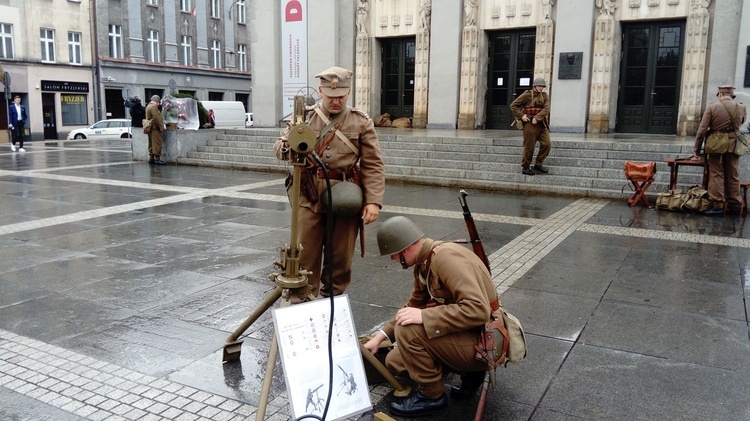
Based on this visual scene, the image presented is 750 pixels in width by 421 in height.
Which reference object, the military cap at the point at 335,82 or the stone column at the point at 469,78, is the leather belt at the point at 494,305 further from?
the stone column at the point at 469,78

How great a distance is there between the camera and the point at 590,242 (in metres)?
7.93

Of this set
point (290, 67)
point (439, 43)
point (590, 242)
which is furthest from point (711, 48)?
point (290, 67)

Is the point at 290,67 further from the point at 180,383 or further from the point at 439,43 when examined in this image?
the point at 180,383

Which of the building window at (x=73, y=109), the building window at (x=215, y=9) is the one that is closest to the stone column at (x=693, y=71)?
the building window at (x=73, y=109)

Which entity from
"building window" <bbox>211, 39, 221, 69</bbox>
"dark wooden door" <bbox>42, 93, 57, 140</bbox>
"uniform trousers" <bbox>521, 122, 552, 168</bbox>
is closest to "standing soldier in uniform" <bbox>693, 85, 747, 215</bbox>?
"uniform trousers" <bbox>521, 122, 552, 168</bbox>

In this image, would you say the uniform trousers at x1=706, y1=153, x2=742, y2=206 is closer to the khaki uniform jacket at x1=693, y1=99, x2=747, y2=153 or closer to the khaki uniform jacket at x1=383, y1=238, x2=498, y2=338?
the khaki uniform jacket at x1=693, y1=99, x2=747, y2=153

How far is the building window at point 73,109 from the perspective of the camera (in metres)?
38.3

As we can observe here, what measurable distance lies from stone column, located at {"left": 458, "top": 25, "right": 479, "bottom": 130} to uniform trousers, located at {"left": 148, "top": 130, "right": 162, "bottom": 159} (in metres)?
9.37

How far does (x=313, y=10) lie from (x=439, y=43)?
16.7 feet

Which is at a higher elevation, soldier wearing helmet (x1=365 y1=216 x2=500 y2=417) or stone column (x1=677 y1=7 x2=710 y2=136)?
stone column (x1=677 y1=7 x2=710 y2=136)

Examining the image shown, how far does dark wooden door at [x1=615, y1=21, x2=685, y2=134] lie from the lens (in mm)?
18125

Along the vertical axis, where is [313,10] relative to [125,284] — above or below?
above

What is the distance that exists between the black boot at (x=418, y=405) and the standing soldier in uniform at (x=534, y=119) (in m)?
9.26

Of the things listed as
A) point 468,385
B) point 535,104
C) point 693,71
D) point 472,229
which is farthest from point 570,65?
point 468,385
